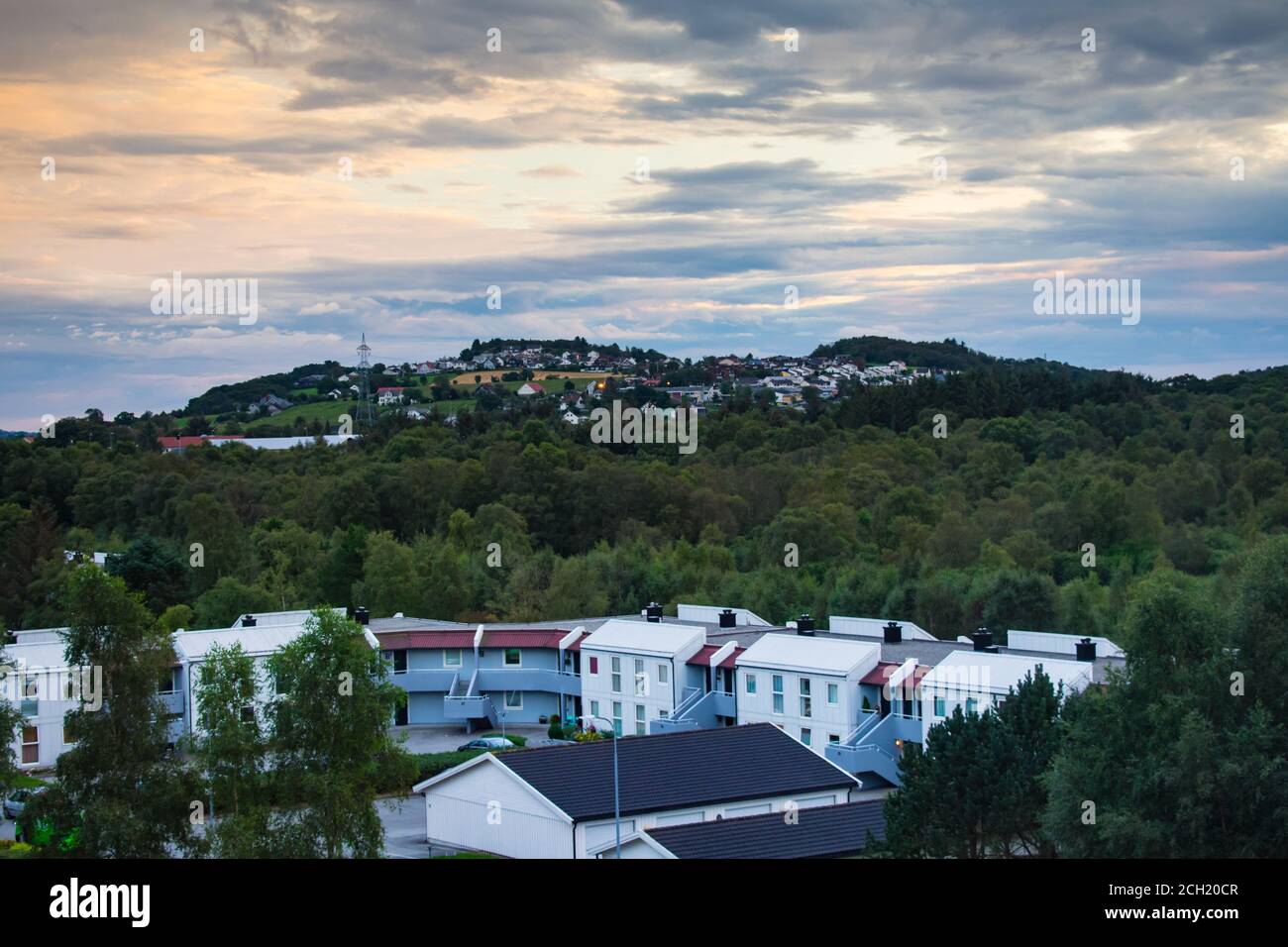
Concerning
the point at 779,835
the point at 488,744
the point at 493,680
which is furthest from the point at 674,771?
the point at 493,680

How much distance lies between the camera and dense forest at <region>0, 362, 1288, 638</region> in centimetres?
4178

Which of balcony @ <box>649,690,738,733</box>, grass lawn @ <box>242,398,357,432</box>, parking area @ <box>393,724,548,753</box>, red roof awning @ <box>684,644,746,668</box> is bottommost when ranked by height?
parking area @ <box>393,724,548,753</box>

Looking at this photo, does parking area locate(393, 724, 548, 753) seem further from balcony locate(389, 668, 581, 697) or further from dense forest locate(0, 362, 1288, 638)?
dense forest locate(0, 362, 1288, 638)

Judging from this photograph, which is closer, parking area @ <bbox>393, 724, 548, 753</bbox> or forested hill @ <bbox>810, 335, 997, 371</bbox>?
parking area @ <bbox>393, 724, 548, 753</bbox>

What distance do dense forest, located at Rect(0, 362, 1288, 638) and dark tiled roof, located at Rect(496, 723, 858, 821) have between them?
14374 millimetres

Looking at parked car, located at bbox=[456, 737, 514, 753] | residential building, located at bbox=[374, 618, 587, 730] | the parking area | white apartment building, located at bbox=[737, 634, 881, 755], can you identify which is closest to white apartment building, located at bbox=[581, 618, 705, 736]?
residential building, located at bbox=[374, 618, 587, 730]

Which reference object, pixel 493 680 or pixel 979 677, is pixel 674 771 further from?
pixel 493 680

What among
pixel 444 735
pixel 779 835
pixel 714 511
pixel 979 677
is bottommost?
pixel 444 735

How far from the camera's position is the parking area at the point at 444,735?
3002cm

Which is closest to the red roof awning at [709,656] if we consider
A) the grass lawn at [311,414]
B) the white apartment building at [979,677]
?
the white apartment building at [979,677]

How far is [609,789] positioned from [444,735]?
1343 centimetres

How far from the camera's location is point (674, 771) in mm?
20312

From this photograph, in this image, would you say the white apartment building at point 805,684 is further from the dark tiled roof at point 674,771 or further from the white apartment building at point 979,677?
the dark tiled roof at point 674,771
